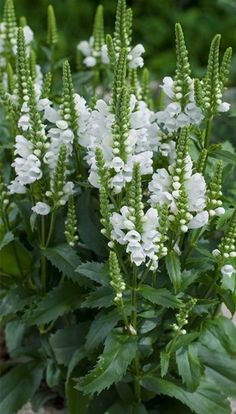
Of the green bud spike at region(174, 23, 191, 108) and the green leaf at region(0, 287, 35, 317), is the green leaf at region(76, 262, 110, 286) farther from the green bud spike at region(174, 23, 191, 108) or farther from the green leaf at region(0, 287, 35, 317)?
the green bud spike at region(174, 23, 191, 108)

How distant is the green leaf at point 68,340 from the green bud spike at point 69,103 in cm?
81

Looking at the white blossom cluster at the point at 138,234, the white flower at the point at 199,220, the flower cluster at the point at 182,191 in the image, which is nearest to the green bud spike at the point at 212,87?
the flower cluster at the point at 182,191

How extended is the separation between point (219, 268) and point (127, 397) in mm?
677

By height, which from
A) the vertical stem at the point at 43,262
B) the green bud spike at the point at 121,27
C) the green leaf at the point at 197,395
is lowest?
the green leaf at the point at 197,395

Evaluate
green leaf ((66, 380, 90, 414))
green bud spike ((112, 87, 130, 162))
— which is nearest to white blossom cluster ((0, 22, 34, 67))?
green bud spike ((112, 87, 130, 162))

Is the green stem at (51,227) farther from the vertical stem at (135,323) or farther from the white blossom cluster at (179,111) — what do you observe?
the white blossom cluster at (179,111)

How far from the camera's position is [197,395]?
3146 millimetres

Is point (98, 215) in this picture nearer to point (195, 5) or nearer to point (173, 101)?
point (173, 101)

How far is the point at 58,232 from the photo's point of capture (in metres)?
3.26

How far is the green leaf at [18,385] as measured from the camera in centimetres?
333

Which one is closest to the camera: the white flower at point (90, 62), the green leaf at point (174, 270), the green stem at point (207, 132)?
the green leaf at point (174, 270)

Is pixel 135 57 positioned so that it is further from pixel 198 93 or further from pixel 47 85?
pixel 198 93

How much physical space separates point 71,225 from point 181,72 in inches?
26.6

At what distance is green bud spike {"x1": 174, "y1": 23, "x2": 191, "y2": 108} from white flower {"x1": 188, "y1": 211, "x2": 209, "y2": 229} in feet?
1.35
